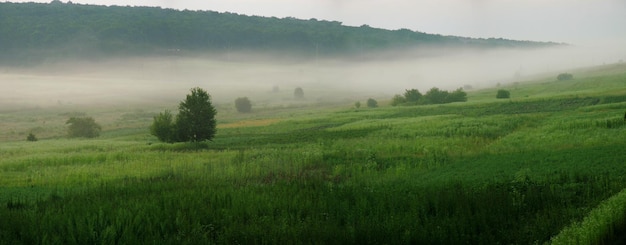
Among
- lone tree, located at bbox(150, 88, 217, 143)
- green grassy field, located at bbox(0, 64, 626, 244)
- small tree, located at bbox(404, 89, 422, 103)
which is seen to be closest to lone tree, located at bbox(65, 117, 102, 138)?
lone tree, located at bbox(150, 88, 217, 143)

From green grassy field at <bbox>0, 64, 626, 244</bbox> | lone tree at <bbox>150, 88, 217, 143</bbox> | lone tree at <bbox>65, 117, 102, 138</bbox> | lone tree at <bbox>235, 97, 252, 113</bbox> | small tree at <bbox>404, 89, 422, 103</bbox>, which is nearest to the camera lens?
green grassy field at <bbox>0, 64, 626, 244</bbox>

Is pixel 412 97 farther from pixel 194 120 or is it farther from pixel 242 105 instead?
pixel 194 120

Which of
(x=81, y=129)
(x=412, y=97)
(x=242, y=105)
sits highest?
(x=242, y=105)

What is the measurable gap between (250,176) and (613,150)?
83.9ft

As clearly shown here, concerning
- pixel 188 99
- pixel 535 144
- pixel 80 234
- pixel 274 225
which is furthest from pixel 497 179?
pixel 188 99

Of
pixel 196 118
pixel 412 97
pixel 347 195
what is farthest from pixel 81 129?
pixel 347 195

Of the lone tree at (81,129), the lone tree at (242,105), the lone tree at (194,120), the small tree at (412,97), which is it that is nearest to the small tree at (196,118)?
the lone tree at (194,120)

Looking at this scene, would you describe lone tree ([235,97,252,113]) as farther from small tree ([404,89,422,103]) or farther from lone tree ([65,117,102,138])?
lone tree ([65,117,102,138])

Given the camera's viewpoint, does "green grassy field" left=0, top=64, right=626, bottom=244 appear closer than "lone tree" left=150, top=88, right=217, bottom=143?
Yes

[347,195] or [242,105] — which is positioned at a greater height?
[242,105]

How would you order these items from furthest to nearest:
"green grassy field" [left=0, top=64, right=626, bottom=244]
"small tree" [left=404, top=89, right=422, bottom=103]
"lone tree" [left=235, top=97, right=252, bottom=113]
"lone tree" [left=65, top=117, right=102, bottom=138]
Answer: "lone tree" [left=235, top=97, right=252, bottom=113]
"small tree" [left=404, top=89, right=422, bottom=103]
"lone tree" [left=65, top=117, right=102, bottom=138]
"green grassy field" [left=0, top=64, right=626, bottom=244]

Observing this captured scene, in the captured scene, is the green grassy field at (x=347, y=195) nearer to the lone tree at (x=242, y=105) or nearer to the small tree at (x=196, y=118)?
the small tree at (x=196, y=118)

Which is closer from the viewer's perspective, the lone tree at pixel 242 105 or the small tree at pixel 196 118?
the small tree at pixel 196 118

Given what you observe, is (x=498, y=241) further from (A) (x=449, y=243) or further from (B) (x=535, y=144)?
(B) (x=535, y=144)
